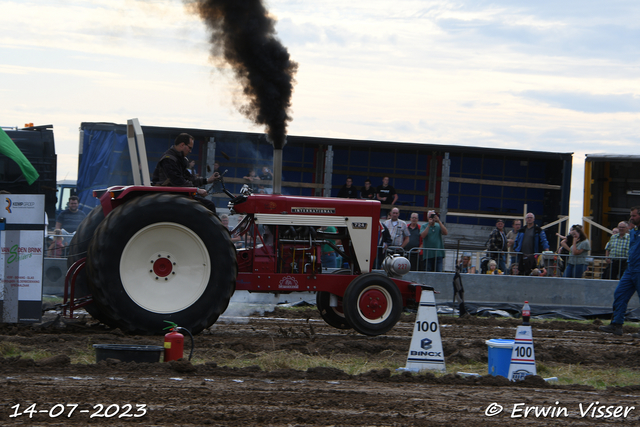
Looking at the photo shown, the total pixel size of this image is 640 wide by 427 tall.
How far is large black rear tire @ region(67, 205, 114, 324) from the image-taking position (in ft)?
24.5

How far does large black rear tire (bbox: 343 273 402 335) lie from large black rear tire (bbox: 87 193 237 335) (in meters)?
1.29

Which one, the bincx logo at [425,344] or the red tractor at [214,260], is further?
the red tractor at [214,260]

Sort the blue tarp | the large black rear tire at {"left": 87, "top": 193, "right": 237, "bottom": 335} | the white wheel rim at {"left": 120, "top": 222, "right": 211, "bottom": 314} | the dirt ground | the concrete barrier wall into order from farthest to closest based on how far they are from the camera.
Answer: the blue tarp < the concrete barrier wall < the white wheel rim at {"left": 120, "top": 222, "right": 211, "bottom": 314} < the large black rear tire at {"left": 87, "top": 193, "right": 237, "bottom": 335} < the dirt ground

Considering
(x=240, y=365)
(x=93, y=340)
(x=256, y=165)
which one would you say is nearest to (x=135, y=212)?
(x=93, y=340)

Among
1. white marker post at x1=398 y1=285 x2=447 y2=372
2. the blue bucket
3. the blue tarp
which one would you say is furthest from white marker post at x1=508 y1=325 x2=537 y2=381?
the blue tarp

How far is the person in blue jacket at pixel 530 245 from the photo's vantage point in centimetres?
1264

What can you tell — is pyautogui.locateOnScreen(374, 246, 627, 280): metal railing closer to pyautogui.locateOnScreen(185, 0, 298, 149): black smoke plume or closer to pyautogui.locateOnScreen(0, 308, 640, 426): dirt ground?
pyautogui.locateOnScreen(185, 0, 298, 149): black smoke plume

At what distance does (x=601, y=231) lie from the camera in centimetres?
1673

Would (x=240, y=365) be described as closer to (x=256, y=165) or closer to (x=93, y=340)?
(x=93, y=340)

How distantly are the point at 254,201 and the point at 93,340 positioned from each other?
2.17 metres

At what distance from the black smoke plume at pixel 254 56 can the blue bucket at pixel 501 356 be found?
3.46 m

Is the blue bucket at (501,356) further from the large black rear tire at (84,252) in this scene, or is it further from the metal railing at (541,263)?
the metal railing at (541,263)

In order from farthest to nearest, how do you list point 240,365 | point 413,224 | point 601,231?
point 601,231 → point 413,224 → point 240,365

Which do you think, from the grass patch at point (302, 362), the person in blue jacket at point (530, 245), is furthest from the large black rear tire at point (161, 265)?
the person in blue jacket at point (530, 245)
